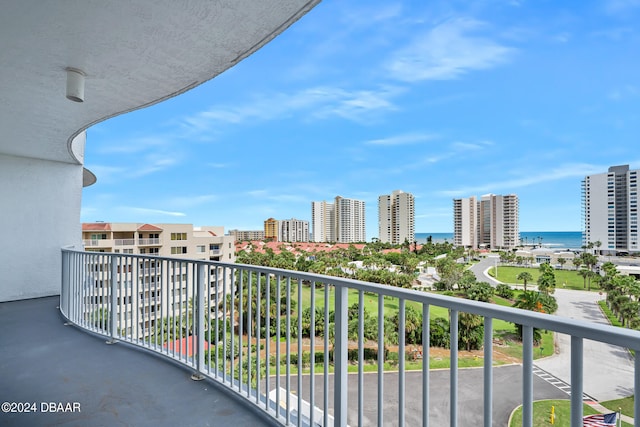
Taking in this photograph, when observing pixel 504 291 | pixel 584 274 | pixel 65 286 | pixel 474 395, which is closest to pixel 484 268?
pixel 504 291

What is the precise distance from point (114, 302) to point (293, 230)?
67.4 metres

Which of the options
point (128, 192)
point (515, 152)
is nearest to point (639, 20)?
point (515, 152)

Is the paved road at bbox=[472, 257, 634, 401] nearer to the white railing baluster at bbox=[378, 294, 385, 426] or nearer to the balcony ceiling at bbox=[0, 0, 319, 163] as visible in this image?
the white railing baluster at bbox=[378, 294, 385, 426]

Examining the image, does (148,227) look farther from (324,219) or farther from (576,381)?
(324,219)

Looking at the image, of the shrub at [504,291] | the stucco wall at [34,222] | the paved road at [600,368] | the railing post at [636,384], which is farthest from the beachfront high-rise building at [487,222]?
the railing post at [636,384]

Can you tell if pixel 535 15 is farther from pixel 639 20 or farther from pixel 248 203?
pixel 248 203

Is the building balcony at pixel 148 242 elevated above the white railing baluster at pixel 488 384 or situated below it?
below

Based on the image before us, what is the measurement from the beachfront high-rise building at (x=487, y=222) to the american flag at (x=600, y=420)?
67.7 metres

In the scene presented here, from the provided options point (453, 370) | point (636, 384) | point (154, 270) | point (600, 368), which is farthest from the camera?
point (154, 270)

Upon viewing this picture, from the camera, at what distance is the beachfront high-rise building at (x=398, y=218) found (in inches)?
2650

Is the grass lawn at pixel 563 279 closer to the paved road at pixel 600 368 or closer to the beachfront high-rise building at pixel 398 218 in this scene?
the beachfront high-rise building at pixel 398 218

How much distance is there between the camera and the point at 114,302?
12.0ft

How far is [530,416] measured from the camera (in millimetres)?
1107

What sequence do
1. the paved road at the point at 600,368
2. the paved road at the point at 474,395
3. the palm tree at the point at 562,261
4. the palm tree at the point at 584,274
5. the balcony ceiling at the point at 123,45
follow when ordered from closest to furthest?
1. the paved road at the point at 600,368
2. the paved road at the point at 474,395
3. the balcony ceiling at the point at 123,45
4. the palm tree at the point at 584,274
5. the palm tree at the point at 562,261
